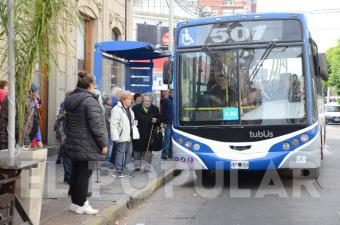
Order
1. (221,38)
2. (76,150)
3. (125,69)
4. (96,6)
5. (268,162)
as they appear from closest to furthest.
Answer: (76,150), (268,162), (221,38), (125,69), (96,6)

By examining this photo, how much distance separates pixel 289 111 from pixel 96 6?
30.3 feet

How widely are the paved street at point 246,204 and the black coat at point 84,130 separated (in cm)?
123

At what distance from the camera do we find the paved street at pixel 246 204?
7.20 m

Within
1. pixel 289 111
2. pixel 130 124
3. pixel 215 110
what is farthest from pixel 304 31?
pixel 130 124

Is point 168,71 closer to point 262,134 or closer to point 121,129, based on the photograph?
point 121,129

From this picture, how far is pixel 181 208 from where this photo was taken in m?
8.09

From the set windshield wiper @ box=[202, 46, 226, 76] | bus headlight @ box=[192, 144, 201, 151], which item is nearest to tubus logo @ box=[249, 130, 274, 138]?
bus headlight @ box=[192, 144, 201, 151]

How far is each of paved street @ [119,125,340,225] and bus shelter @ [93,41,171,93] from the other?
10.5 feet

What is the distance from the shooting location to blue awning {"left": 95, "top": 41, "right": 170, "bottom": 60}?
12.0 meters

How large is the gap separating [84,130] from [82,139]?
0.12 meters

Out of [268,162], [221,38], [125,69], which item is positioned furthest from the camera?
[125,69]

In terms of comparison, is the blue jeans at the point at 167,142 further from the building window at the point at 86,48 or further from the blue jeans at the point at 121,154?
the building window at the point at 86,48

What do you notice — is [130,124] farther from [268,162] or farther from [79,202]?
[79,202]

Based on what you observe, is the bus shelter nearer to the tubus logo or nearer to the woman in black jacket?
the tubus logo
